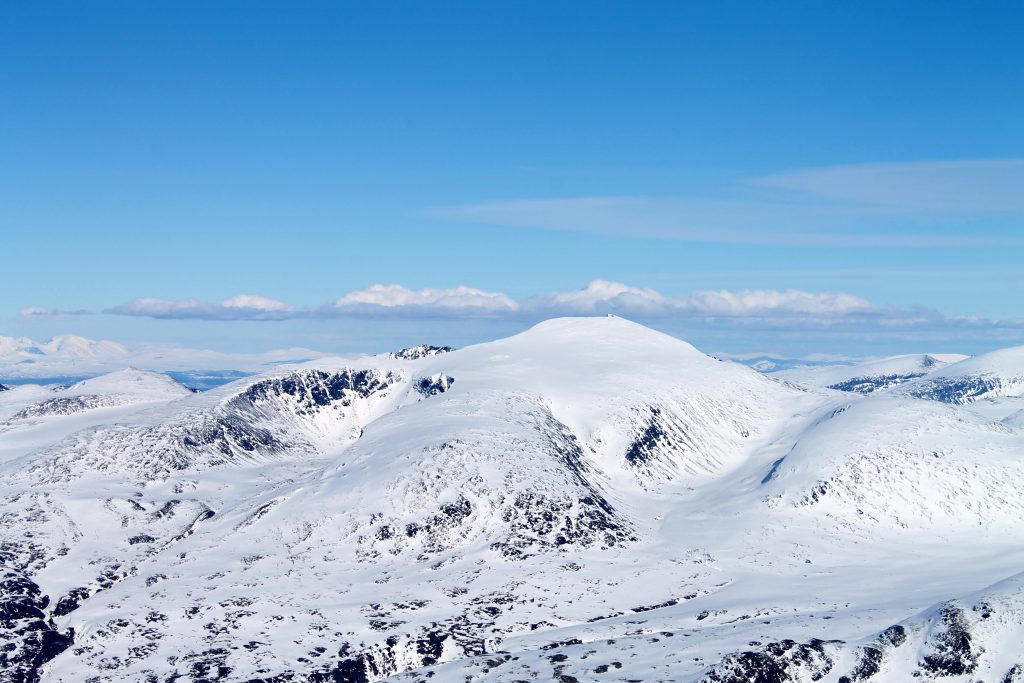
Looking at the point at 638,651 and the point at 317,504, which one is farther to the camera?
the point at 317,504

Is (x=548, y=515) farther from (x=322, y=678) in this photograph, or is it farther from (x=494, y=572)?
(x=322, y=678)

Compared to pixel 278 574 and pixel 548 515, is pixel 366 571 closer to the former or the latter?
pixel 278 574

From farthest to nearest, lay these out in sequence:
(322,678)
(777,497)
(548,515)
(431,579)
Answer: (777,497) < (548,515) < (431,579) < (322,678)

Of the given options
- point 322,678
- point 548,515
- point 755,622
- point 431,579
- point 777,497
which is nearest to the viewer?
point 322,678

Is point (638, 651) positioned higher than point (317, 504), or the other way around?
point (317, 504)

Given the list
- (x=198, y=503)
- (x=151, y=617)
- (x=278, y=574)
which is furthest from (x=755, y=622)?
(x=198, y=503)

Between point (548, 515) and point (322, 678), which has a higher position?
point (548, 515)

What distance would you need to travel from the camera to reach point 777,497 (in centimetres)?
18600

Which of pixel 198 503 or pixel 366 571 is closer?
pixel 366 571

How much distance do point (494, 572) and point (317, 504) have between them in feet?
134

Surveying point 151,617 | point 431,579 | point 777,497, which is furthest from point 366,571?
point 777,497

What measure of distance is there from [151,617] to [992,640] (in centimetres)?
11329

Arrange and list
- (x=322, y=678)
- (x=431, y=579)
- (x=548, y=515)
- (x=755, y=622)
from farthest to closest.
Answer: (x=548, y=515)
(x=431, y=579)
(x=755, y=622)
(x=322, y=678)

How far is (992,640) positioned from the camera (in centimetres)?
10800
